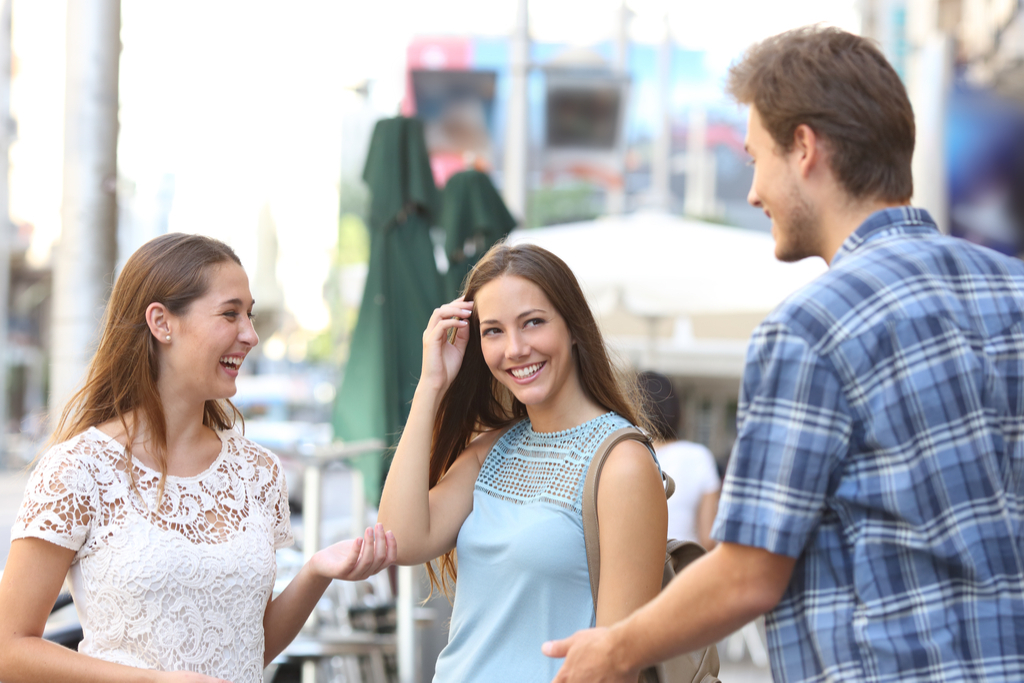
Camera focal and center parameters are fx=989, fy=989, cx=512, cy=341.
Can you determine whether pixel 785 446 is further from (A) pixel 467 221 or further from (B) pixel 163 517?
(A) pixel 467 221

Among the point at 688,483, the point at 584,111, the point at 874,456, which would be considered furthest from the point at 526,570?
the point at 584,111

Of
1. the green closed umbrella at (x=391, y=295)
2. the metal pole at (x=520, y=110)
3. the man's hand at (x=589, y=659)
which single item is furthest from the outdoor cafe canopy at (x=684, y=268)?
the man's hand at (x=589, y=659)

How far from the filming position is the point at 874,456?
1533mm

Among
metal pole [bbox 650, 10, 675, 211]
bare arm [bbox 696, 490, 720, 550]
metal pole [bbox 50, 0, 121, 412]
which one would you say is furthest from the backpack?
metal pole [bbox 650, 10, 675, 211]

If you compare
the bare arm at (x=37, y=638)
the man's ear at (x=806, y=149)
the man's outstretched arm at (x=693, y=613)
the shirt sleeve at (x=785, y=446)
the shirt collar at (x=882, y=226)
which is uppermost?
the man's ear at (x=806, y=149)

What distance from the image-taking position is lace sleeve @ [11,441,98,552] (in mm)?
2070

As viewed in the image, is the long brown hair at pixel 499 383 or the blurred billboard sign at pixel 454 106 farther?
the blurred billboard sign at pixel 454 106

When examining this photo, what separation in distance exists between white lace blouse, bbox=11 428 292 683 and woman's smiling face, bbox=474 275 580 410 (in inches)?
28.3

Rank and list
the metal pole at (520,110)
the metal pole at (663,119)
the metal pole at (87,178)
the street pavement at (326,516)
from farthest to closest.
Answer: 1. the metal pole at (663,119)
2. the metal pole at (520,110)
3. the street pavement at (326,516)
4. the metal pole at (87,178)

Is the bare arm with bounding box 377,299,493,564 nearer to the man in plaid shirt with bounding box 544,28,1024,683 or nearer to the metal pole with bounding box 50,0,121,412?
the man in plaid shirt with bounding box 544,28,1024,683

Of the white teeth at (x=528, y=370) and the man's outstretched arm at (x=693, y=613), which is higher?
the white teeth at (x=528, y=370)

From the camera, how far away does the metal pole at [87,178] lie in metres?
3.69

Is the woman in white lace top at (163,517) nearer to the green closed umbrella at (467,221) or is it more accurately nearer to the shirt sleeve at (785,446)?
the shirt sleeve at (785,446)

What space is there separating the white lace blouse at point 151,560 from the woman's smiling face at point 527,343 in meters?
0.72
